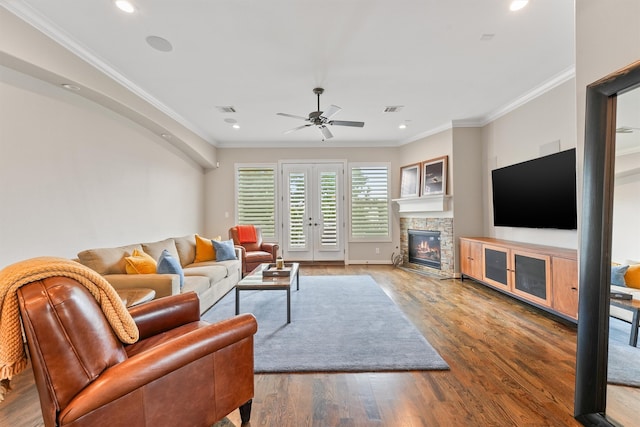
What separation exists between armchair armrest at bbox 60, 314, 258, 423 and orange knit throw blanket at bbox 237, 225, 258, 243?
171 inches

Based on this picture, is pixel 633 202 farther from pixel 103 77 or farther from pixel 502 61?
pixel 103 77

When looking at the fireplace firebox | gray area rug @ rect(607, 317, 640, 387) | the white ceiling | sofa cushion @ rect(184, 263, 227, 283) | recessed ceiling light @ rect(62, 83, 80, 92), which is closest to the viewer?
gray area rug @ rect(607, 317, 640, 387)

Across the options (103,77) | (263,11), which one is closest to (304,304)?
(263,11)

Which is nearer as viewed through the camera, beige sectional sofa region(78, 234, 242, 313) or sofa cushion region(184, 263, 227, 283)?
beige sectional sofa region(78, 234, 242, 313)

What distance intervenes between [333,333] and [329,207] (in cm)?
399

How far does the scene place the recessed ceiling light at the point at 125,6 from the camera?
220 cm

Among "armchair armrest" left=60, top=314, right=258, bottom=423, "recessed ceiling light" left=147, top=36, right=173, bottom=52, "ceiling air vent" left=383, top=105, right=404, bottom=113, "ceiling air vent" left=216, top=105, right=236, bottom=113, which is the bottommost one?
"armchair armrest" left=60, top=314, right=258, bottom=423

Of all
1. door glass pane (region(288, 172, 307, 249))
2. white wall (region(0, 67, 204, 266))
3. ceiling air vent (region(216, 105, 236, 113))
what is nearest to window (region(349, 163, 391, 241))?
door glass pane (region(288, 172, 307, 249))

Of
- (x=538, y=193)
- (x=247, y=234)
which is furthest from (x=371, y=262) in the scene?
(x=538, y=193)

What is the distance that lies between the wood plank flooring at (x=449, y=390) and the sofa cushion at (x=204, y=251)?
2.48m

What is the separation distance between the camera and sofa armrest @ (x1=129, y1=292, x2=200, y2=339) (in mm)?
1767

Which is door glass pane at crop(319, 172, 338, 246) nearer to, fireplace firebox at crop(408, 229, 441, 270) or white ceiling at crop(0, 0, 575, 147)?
fireplace firebox at crop(408, 229, 441, 270)

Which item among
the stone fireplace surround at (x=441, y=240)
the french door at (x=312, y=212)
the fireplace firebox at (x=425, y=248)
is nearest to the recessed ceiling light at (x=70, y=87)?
the french door at (x=312, y=212)

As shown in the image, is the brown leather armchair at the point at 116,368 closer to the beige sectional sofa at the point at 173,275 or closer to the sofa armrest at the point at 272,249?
the beige sectional sofa at the point at 173,275
